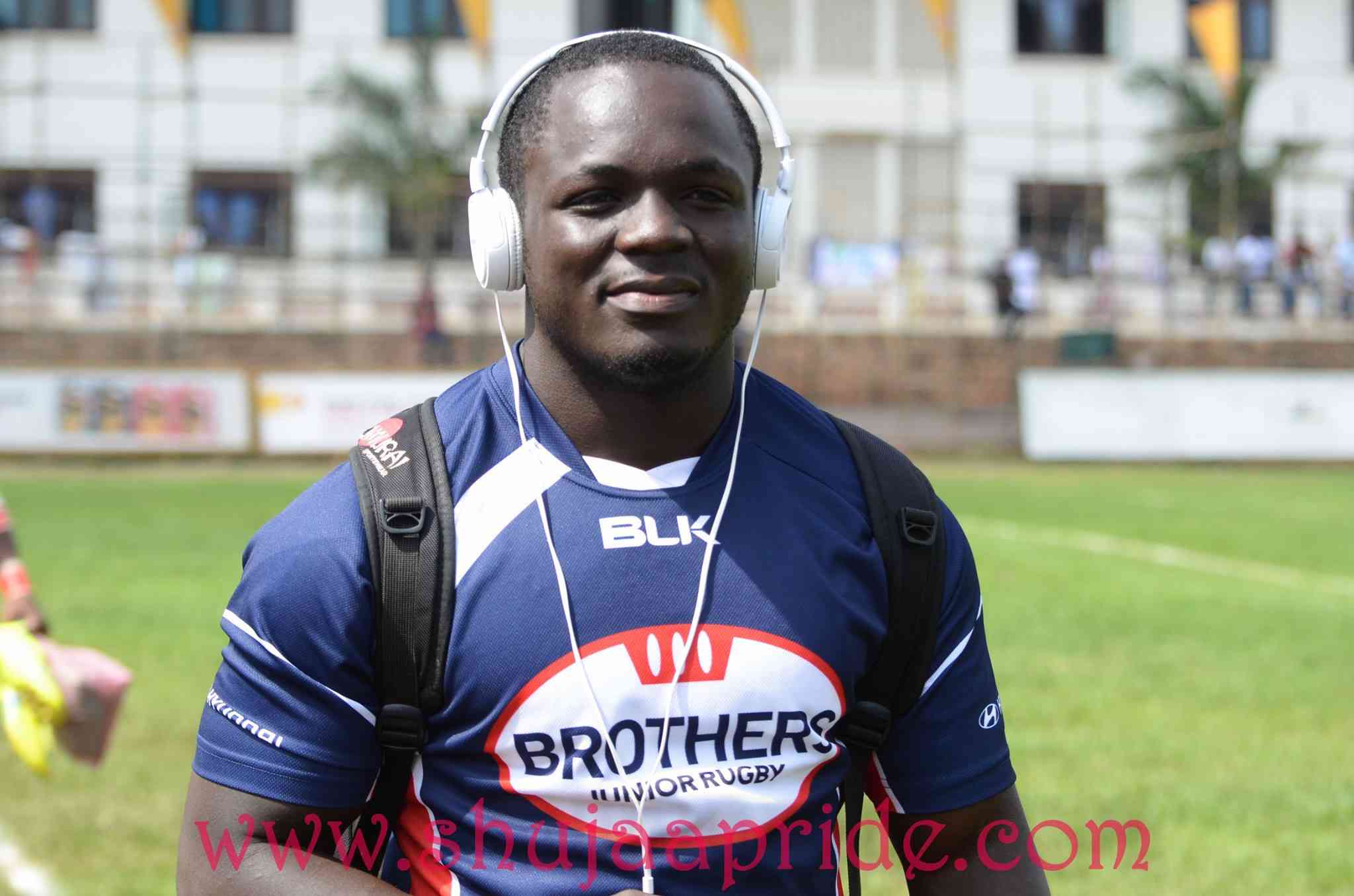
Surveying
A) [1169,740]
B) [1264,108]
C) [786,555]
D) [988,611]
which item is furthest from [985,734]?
[1264,108]

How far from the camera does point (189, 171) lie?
3919cm

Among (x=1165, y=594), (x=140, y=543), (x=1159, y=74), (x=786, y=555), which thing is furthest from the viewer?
(x=1159, y=74)

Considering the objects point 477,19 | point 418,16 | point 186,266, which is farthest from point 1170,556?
point 418,16

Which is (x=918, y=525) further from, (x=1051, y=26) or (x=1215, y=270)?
(x=1051, y=26)

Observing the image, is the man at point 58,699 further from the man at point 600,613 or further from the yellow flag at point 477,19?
the yellow flag at point 477,19

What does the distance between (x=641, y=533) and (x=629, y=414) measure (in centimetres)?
18

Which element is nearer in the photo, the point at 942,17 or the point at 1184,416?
the point at 1184,416

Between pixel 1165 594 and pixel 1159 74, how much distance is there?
97.5ft

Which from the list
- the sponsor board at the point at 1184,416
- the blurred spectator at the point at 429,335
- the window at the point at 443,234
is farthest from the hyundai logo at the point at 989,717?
the window at the point at 443,234

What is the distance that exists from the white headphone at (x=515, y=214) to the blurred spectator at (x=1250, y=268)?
1452 inches

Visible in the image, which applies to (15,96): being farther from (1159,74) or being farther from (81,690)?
(81,690)

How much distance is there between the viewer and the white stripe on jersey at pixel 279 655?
2303mm

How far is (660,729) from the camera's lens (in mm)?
2363

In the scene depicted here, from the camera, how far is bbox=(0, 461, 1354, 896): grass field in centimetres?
665
